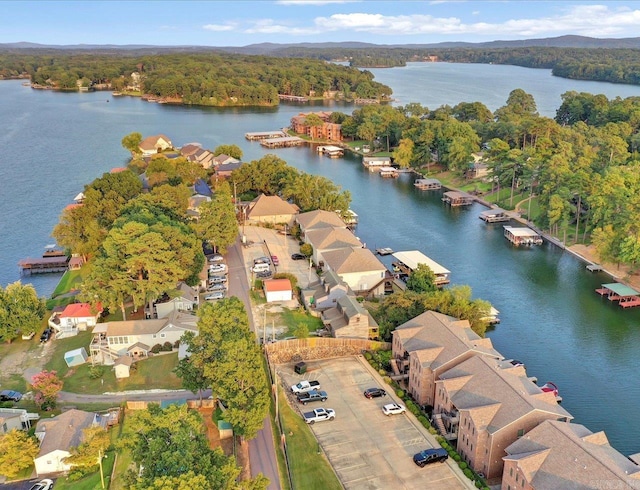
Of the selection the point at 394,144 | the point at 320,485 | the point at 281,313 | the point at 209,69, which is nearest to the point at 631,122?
the point at 394,144

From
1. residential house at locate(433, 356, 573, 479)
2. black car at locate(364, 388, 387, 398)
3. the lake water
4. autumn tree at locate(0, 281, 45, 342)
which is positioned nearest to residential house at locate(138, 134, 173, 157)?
the lake water

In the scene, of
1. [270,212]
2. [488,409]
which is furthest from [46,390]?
[270,212]

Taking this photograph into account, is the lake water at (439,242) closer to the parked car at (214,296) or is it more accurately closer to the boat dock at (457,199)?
the boat dock at (457,199)

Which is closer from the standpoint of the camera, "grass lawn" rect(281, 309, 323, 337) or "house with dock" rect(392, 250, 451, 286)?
"grass lawn" rect(281, 309, 323, 337)

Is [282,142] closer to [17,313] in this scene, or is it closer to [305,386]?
[17,313]

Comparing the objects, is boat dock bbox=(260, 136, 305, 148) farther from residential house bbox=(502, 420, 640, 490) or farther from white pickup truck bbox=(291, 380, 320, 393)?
residential house bbox=(502, 420, 640, 490)

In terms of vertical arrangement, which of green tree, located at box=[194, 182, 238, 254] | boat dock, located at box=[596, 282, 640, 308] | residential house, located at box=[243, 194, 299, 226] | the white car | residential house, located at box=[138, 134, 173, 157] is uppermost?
residential house, located at box=[138, 134, 173, 157]
